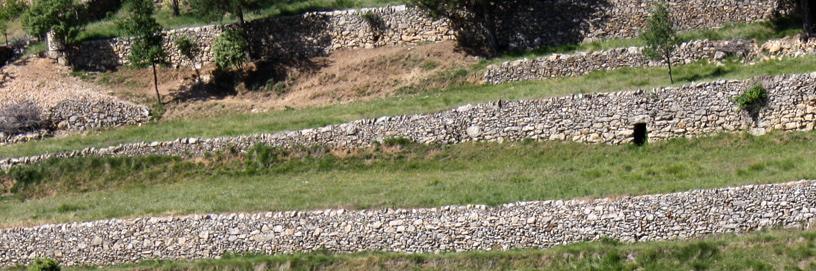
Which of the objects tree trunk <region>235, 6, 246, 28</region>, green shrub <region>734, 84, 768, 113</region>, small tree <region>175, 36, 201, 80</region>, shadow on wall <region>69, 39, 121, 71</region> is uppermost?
green shrub <region>734, 84, 768, 113</region>

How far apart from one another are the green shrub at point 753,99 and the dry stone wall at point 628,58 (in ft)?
24.9

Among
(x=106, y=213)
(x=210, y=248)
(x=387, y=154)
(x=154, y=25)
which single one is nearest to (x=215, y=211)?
(x=210, y=248)

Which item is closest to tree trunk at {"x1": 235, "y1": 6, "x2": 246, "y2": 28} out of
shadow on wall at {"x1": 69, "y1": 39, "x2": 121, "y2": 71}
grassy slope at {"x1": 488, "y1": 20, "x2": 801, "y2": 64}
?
shadow on wall at {"x1": 69, "y1": 39, "x2": 121, "y2": 71}

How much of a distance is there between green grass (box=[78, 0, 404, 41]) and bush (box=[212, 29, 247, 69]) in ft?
5.70

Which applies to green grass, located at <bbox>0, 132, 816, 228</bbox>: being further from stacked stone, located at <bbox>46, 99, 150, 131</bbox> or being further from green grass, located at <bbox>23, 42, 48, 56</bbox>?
green grass, located at <bbox>23, 42, 48, 56</bbox>

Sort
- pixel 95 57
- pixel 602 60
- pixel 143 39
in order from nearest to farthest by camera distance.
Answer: pixel 602 60
pixel 143 39
pixel 95 57

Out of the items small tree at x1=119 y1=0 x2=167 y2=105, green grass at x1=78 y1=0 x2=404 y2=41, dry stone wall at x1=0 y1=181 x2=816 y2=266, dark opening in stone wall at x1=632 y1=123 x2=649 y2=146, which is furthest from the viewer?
green grass at x1=78 y1=0 x2=404 y2=41

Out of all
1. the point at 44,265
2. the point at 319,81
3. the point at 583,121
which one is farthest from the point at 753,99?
the point at 44,265

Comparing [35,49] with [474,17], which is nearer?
[474,17]

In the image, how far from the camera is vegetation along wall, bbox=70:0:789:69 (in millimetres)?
62406

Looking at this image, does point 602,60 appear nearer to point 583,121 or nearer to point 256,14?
point 583,121

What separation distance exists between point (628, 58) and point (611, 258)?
21129mm

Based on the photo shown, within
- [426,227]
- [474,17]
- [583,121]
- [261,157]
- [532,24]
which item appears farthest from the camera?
[532,24]

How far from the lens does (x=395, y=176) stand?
5147 cm
